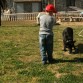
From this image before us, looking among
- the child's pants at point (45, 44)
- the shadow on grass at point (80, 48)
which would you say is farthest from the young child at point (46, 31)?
the shadow on grass at point (80, 48)

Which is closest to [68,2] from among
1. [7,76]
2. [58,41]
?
[58,41]

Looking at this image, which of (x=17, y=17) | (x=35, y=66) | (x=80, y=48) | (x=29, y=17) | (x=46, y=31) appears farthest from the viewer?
(x=29, y=17)

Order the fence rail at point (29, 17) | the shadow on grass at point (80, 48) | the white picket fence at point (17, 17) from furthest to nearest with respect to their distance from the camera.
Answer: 1. the white picket fence at point (17, 17)
2. the fence rail at point (29, 17)
3. the shadow on grass at point (80, 48)

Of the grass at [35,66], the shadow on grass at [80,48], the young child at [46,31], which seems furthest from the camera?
the shadow on grass at [80,48]

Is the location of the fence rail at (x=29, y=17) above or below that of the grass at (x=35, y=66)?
above

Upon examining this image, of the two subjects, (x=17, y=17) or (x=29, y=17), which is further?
(x=29, y=17)

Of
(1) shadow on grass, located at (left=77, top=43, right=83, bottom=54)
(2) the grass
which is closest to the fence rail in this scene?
(1) shadow on grass, located at (left=77, top=43, right=83, bottom=54)

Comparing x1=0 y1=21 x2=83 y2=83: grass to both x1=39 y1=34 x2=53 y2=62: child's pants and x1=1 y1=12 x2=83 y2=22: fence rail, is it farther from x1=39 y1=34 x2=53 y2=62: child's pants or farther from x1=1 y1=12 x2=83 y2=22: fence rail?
x1=1 y1=12 x2=83 y2=22: fence rail

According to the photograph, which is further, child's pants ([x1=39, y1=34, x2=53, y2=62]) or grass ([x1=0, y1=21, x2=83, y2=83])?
child's pants ([x1=39, y1=34, x2=53, y2=62])

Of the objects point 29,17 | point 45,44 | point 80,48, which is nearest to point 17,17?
point 29,17

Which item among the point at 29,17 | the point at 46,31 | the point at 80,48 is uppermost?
the point at 46,31

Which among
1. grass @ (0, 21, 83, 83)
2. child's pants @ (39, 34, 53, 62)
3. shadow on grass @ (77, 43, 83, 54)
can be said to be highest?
child's pants @ (39, 34, 53, 62)

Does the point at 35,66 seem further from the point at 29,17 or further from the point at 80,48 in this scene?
the point at 29,17

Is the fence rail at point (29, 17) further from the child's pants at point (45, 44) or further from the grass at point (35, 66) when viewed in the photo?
the child's pants at point (45, 44)
